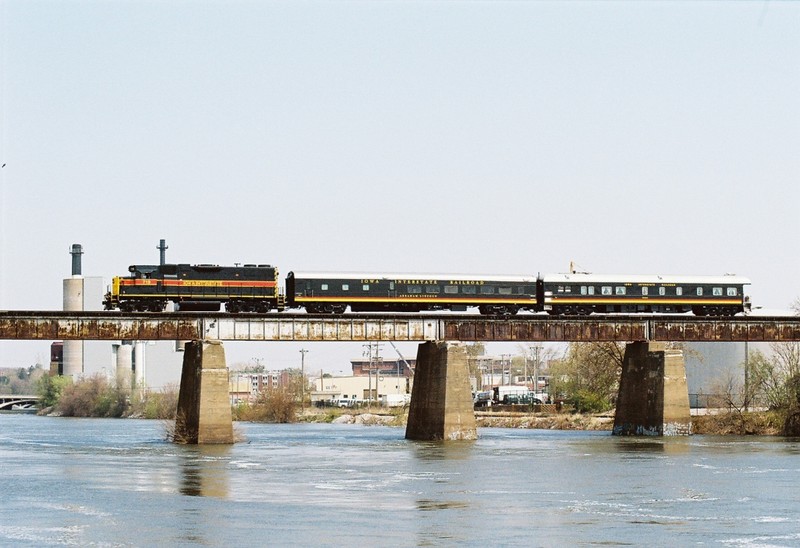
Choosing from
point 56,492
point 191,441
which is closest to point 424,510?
point 56,492

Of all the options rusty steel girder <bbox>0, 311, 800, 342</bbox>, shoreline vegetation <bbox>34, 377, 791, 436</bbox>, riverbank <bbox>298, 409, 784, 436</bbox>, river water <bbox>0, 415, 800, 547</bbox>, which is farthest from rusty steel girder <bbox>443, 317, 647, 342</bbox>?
shoreline vegetation <bbox>34, 377, 791, 436</bbox>

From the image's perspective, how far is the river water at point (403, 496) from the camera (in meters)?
38.1

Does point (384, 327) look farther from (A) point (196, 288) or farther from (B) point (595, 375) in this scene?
(B) point (595, 375)

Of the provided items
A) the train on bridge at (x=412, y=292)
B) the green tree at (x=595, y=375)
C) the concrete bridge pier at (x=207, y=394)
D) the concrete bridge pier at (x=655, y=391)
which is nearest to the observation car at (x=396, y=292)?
the train on bridge at (x=412, y=292)

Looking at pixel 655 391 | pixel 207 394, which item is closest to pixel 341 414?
pixel 655 391

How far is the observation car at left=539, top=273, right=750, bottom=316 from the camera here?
3381 inches

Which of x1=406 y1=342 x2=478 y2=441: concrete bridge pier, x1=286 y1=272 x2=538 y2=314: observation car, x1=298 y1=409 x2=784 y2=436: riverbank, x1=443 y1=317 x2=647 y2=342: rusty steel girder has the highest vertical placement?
x1=286 y1=272 x2=538 y2=314: observation car

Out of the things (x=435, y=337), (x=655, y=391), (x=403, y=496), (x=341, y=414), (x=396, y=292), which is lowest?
(x=341, y=414)

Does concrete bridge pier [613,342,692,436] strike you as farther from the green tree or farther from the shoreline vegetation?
the green tree

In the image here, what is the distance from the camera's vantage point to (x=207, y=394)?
243ft

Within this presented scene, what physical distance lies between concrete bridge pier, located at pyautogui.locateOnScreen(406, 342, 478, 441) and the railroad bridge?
6cm

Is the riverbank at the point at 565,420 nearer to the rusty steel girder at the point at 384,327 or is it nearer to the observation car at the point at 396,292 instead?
the rusty steel girder at the point at 384,327

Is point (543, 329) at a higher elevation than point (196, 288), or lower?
lower

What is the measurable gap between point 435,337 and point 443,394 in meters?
3.83
